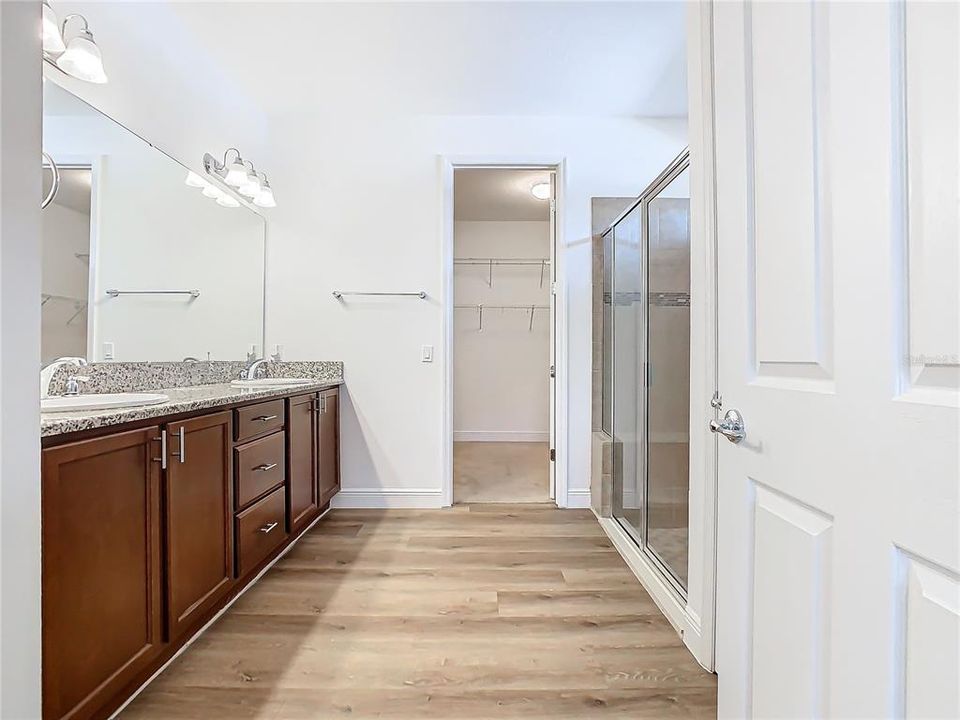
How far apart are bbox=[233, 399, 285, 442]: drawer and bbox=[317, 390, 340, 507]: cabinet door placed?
54cm

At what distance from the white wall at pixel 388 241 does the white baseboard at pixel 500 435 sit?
8.91ft

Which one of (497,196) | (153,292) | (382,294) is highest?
(497,196)

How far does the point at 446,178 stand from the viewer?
3262 millimetres

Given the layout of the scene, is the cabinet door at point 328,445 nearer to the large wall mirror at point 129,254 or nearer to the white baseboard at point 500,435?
the large wall mirror at point 129,254

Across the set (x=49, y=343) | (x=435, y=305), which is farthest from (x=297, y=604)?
(x=435, y=305)

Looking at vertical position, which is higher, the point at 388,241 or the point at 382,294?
the point at 388,241

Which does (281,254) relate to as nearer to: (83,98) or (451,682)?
(83,98)

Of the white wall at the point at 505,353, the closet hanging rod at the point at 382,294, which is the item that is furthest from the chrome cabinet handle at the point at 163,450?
the white wall at the point at 505,353

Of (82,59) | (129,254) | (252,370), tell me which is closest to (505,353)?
(252,370)

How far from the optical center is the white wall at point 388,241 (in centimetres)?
325

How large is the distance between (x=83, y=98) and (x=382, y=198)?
163 centimetres

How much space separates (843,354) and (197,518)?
179 cm

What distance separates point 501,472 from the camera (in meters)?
4.28

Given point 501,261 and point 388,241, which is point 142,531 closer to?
point 388,241
